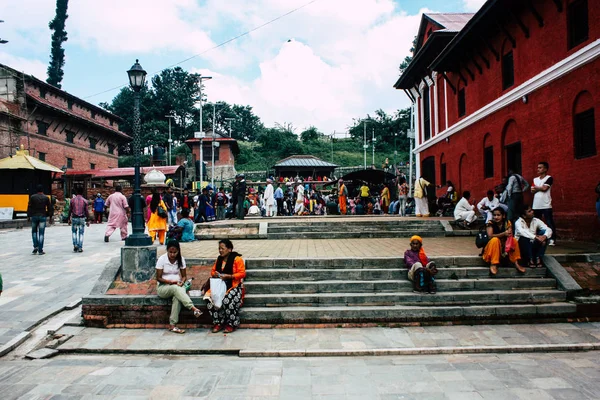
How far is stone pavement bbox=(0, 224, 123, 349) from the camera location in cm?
Result: 655

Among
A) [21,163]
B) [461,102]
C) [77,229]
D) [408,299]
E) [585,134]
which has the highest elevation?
[461,102]

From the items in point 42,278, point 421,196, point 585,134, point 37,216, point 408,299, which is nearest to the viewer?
point 408,299

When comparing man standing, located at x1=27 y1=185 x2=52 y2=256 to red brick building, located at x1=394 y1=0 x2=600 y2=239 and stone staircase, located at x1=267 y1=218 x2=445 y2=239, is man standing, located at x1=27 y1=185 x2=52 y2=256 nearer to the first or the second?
stone staircase, located at x1=267 y1=218 x2=445 y2=239

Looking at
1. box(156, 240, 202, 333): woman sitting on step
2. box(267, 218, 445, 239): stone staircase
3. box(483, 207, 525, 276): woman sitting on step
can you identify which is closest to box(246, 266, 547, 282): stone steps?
box(483, 207, 525, 276): woman sitting on step

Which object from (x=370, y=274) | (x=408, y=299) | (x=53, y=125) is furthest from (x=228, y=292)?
(x=53, y=125)

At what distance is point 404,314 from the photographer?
20.3 feet

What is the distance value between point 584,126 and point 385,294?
276 inches

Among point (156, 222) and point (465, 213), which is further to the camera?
point (465, 213)

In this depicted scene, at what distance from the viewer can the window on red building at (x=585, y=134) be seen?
9359 mm

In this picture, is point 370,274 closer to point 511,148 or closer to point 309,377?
point 309,377

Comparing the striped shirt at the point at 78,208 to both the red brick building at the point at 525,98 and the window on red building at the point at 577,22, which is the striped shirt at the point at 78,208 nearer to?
the red brick building at the point at 525,98

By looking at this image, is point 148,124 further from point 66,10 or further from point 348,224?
point 348,224

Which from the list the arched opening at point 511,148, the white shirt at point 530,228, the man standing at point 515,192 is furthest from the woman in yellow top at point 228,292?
the arched opening at point 511,148

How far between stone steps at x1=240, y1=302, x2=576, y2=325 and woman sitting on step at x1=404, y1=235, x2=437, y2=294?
0.44 m
